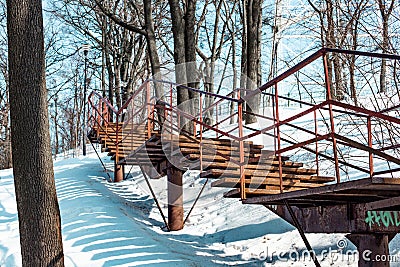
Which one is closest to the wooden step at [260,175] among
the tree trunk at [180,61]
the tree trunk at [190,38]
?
the tree trunk at [180,61]

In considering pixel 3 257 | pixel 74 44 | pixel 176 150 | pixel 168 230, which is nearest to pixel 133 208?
pixel 168 230

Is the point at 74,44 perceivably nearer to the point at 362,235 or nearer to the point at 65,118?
the point at 65,118

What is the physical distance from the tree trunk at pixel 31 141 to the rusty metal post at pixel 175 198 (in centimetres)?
382

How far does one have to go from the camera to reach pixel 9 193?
41.6 feet

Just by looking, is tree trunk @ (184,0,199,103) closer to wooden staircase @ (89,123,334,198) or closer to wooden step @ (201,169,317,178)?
wooden staircase @ (89,123,334,198)

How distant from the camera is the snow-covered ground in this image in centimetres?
725

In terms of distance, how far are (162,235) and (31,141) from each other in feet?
13.1

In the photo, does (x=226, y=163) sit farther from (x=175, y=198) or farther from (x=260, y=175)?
→ (x=175, y=198)

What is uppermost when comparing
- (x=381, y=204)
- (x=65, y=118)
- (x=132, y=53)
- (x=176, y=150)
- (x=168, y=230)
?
(x=132, y=53)

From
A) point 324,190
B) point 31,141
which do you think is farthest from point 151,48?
point 324,190

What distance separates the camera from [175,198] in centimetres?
969

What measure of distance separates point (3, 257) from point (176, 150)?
3.09 metres

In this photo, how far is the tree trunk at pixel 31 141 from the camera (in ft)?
18.6

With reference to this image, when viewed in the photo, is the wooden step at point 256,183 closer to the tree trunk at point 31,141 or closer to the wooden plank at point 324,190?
the wooden plank at point 324,190
